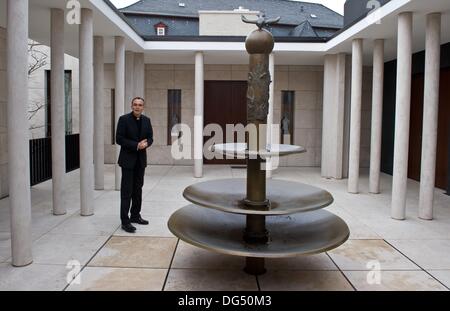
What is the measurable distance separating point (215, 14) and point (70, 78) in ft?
21.5

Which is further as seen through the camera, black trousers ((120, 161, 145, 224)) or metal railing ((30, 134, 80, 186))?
metal railing ((30, 134, 80, 186))

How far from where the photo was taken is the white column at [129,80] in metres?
11.4

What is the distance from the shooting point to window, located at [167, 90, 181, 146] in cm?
1530

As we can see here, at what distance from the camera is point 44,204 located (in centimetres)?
852

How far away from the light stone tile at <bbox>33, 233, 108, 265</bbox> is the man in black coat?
2.18 feet

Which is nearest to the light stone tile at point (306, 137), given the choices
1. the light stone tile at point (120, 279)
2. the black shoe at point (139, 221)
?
the black shoe at point (139, 221)

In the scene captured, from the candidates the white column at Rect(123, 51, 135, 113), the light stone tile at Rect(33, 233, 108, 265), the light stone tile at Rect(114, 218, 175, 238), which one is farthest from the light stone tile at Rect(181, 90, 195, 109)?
the light stone tile at Rect(33, 233, 108, 265)

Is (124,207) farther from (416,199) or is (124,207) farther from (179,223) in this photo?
(416,199)

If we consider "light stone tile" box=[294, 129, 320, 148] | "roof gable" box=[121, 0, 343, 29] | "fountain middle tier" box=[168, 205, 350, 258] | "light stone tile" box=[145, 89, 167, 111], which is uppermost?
"roof gable" box=[121, 0, 343, 29]

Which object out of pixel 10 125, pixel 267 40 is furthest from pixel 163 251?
pixel 267 40

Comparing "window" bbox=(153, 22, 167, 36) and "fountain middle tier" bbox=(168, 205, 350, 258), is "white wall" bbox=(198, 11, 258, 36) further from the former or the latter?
"fountain middle tier" bbox=(168, 205, 350, 258)

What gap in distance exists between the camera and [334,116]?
12.6 meters

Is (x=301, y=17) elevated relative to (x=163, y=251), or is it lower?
elevated

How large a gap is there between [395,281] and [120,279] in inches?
119
